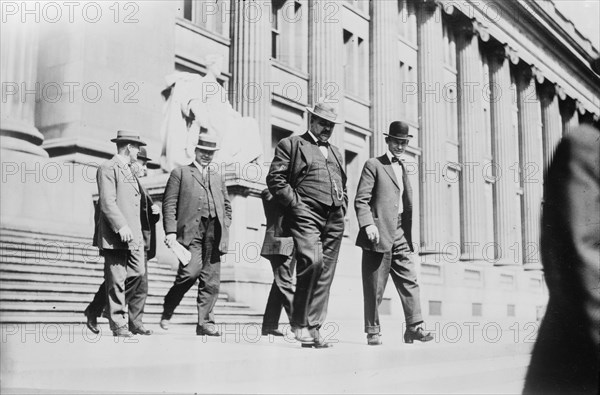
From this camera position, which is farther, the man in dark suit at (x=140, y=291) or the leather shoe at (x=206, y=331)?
the leather shoe at (x=206, y=331)

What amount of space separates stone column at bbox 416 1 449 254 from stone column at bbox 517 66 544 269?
5.59 metres

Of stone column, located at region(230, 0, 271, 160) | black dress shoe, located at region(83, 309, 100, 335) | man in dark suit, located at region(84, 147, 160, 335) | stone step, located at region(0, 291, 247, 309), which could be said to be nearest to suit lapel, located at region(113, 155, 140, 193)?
man in dark suit, located at region(84, 147, 160, 335)

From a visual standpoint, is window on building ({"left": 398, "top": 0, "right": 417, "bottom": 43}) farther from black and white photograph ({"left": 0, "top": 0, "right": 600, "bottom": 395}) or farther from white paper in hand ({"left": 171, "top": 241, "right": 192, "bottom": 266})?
white paper in hand ({"left": 171, "top": 241, "right": 192, "bottom": 266})

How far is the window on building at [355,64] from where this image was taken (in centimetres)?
2403

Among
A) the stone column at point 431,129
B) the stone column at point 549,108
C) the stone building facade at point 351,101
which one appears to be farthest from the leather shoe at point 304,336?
the stone column at point 549,108

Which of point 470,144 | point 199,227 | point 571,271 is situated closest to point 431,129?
point 470,144

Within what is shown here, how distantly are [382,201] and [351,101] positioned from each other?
16.4 metres

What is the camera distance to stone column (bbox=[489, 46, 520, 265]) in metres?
29.5

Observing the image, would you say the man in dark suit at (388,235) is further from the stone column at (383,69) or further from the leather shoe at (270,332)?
the stone column at (383,69)

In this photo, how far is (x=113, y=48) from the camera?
12977 mm

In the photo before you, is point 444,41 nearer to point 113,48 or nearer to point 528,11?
point 528,11

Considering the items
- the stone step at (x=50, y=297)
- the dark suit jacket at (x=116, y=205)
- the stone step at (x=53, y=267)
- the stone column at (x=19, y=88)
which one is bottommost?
the stone step at (x=50, y=297)

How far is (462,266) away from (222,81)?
32.4 feet

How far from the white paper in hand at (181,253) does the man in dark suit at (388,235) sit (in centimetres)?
176
